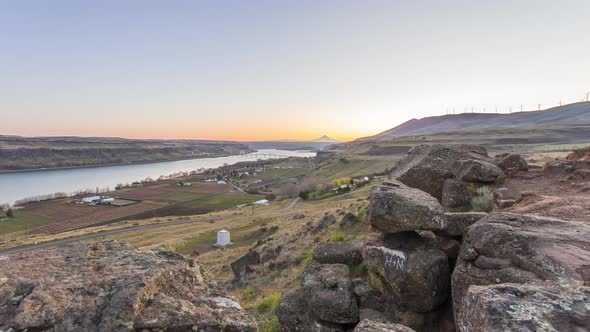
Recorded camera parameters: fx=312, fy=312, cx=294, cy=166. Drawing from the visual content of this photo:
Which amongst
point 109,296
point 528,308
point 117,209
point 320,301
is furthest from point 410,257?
point 117,209

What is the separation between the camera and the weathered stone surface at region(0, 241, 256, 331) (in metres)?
3.74

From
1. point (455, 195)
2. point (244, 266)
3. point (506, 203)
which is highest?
point (455, 195)

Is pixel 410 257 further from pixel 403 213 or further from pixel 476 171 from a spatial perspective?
pixel 476 171

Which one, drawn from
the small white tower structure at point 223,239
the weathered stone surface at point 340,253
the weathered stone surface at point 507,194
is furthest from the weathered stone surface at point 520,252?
the small white tower structure at point 223,239

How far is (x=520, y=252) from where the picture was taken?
6.45 metres

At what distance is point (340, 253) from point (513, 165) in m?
10.6

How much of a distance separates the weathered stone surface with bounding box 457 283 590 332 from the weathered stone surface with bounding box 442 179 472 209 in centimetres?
910

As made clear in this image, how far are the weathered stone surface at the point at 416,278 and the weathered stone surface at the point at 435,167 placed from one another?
244 inches

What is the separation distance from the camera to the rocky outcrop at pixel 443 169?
1352 cm

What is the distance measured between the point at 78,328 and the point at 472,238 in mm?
7729

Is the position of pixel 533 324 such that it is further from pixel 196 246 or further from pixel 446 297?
pixel 196 246

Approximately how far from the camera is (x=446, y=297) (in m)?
8.03

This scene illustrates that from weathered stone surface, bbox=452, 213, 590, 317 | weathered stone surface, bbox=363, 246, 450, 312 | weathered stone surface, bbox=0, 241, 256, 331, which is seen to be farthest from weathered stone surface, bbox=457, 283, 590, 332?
weathered stone surface, bbox=363, 246, 450, 312

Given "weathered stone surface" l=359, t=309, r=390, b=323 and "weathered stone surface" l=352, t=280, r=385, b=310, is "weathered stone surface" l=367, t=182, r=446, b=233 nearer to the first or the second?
"weathered stone surface" l=352, t=280, r=385, b=310
